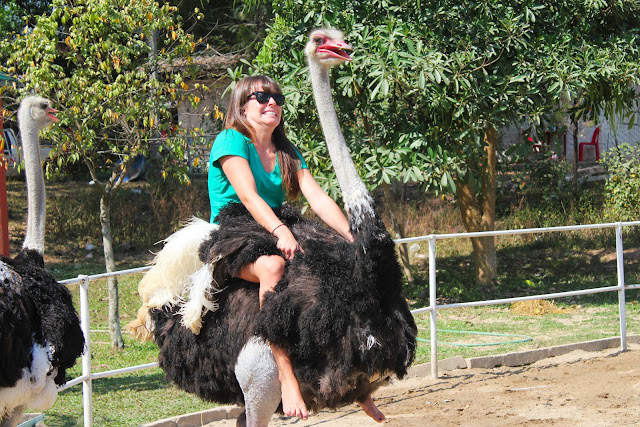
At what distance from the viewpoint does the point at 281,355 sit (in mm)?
3279

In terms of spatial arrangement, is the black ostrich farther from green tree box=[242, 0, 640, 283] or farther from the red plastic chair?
the red plastic chair

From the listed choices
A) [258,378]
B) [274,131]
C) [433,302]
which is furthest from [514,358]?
[258,378]

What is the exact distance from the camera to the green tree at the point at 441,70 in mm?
8328

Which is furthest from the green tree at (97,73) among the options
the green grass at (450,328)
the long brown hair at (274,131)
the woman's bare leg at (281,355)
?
the woman's bare leg at (281,355)

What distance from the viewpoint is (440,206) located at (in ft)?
49.4

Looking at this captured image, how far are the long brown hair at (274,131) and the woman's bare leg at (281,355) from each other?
57cm

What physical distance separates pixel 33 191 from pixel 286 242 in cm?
176

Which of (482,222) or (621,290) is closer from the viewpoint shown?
(621,290)

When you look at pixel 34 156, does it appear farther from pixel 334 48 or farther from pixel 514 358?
pixel 514 358

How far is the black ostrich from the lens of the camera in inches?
126

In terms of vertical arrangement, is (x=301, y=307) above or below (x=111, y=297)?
above

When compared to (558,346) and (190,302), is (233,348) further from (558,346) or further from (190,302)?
(558,346)

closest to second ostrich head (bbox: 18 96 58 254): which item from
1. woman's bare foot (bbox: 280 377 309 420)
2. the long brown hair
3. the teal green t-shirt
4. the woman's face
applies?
the teal green t-shirt

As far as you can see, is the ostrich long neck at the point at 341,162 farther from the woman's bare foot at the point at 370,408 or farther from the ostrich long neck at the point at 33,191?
the ostrich long neck at the point at 33,191
